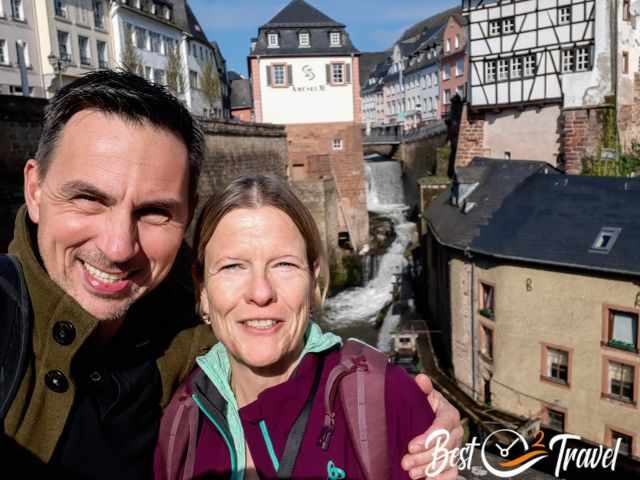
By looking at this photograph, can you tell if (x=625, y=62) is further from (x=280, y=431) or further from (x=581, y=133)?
(x=280, y=431)

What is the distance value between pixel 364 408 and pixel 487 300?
13.8 m

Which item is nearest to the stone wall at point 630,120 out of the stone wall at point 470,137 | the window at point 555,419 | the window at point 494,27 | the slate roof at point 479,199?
the stone wall at point 470,137

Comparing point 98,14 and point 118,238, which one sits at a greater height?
point 98,14

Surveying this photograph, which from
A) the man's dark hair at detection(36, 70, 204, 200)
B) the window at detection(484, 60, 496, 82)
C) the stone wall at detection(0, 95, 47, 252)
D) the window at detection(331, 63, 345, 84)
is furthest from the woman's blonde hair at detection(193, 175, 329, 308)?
the window at detection(331, 63, 345, 84)

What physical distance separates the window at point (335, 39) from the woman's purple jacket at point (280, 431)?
30919 mm

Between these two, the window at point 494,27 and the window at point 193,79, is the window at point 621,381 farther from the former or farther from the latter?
the window at point 193,79

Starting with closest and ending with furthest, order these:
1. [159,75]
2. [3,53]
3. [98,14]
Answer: [3,53] → [98,14] → [159,75]

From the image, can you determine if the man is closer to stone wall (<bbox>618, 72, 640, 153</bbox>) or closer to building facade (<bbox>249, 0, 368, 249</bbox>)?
stone wall (<bbox>618, 72, 640, 153</bbox>)

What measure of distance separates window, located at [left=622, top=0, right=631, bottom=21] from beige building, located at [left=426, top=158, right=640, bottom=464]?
31.6 ft

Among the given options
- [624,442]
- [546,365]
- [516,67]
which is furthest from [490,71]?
[624,442]

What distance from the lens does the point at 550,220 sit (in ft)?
46.5

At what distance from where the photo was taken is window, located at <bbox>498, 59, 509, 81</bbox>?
23672 millimetres

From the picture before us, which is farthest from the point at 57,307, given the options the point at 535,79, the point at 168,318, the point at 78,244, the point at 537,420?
the point at 535,79

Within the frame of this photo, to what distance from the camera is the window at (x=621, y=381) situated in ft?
38.9
